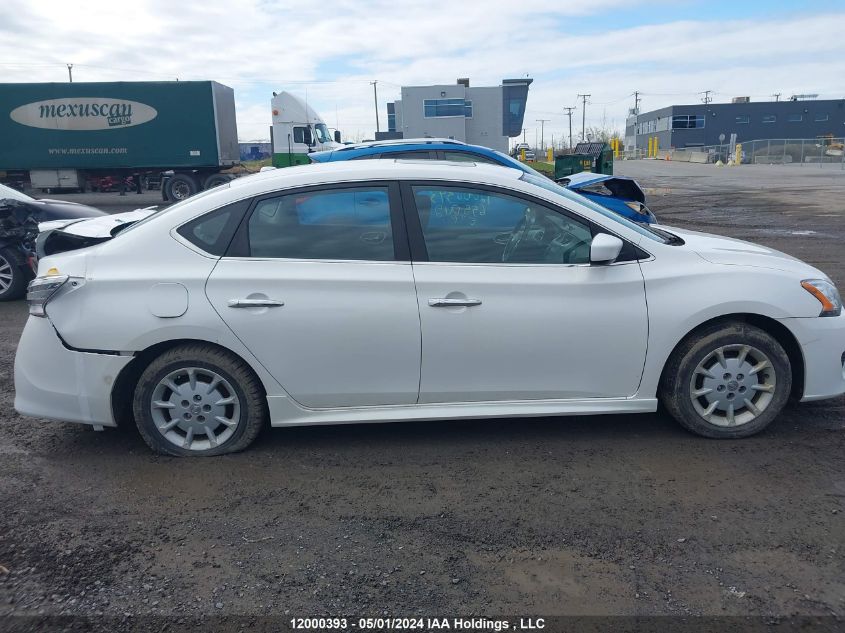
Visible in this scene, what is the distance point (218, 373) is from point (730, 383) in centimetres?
299

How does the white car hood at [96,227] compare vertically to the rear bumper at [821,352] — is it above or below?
above

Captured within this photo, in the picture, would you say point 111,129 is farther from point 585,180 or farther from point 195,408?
point 195,408

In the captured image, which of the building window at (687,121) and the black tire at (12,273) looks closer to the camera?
the black tire at (12,273)

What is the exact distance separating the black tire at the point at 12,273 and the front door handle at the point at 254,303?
6348 mm

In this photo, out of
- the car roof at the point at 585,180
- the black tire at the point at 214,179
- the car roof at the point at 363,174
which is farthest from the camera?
the black tire at the point at 214,179

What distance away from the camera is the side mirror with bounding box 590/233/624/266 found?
399 cm

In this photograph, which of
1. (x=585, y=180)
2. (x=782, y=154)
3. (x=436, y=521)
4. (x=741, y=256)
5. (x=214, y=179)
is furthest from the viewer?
(x=782, y=154)

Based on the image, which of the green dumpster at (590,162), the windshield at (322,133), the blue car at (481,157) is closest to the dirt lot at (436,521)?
the blue car at (481,157)

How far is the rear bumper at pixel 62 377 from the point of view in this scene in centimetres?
404

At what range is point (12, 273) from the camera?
29.4ft

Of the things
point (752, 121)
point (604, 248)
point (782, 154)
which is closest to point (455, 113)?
point (782, 154)

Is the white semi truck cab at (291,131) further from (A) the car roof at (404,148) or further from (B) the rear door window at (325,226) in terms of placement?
(B) the rear door window at (325,226)

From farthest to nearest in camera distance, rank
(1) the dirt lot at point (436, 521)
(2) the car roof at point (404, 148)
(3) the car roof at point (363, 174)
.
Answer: (2) the car roof at point (404, 148) → (3) the car roof at point (363, 174) → (1) the dirt lot at point (436, 521)

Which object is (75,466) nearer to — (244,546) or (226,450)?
(226,450)
